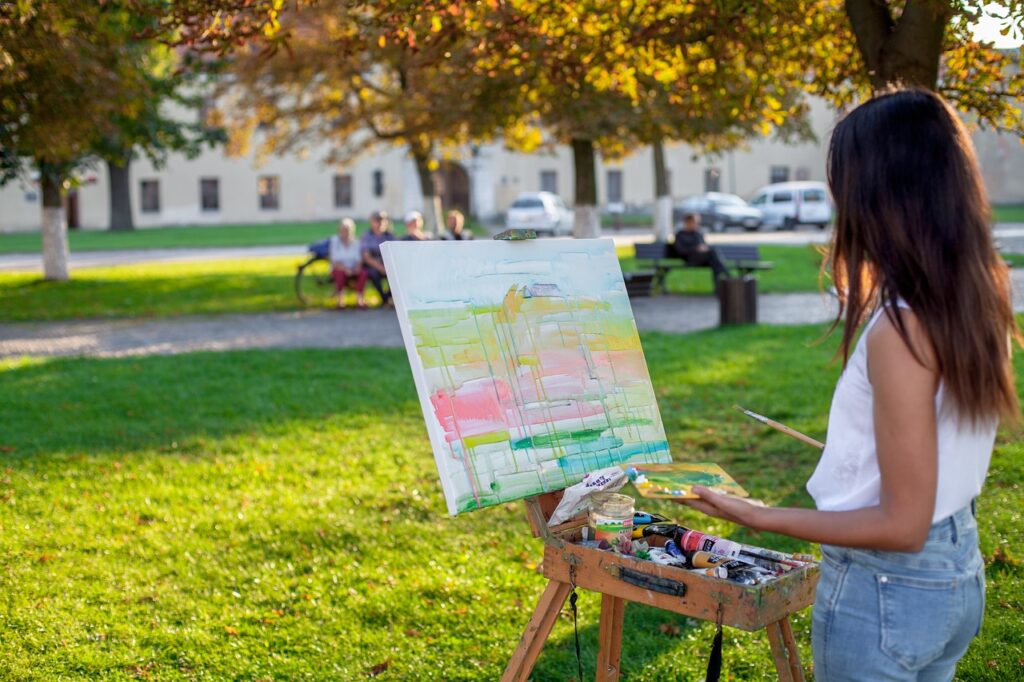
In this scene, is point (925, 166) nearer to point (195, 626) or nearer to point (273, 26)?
point (273, 26)

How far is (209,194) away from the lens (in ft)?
169

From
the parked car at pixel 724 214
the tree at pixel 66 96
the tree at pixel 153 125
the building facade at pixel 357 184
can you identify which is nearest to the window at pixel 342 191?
the building facade at pixel 357 184

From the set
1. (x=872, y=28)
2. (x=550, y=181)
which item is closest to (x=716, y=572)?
(x=872, y=28)

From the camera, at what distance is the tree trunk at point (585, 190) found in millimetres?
19781

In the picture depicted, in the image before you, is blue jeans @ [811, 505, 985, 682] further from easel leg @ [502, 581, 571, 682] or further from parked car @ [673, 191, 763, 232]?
parked car @ [673, 191, 763, 232]

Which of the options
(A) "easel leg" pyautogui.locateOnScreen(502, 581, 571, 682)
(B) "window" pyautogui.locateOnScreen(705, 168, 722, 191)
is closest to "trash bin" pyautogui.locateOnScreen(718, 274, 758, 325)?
(A) "easel leg" pyautogui.locateOnScreen(502, 581, 571, 682)

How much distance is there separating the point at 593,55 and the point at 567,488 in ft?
11.9

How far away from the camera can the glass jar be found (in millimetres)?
2861

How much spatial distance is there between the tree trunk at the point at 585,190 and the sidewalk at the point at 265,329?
3.73 metres

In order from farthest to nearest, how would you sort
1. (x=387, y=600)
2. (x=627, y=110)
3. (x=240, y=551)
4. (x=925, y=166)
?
(x=627, y=110) → (x=240, y=551) → (x=387, y=600) → (x=925, y=166)

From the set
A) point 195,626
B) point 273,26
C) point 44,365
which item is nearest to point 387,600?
point 195,626

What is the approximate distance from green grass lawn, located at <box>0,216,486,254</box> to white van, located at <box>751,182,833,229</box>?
10.4m

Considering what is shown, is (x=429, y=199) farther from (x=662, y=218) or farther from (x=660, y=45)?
(x=660, y=45)

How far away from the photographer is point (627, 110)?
17078 millimetres
